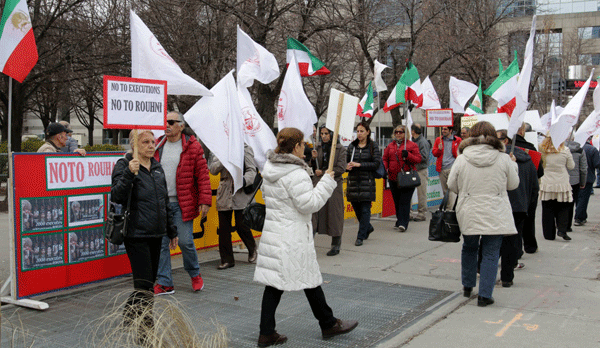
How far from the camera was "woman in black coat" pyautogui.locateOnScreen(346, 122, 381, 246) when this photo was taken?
9.36 metres

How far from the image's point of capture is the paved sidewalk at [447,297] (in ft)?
16.2

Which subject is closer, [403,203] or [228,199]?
[228,199]

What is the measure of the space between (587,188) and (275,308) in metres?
9.62

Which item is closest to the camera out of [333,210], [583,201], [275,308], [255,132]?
[275,308]

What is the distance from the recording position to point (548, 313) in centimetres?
571

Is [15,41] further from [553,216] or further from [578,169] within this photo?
[578,169]

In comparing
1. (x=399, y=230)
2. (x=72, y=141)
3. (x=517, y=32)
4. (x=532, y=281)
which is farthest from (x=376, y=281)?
(x=517, y=32)

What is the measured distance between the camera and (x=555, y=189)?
9.98 metres

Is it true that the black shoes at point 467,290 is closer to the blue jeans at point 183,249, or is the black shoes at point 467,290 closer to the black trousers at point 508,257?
the black trousers at point 508,257

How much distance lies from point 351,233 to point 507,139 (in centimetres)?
404

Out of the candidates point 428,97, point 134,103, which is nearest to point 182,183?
point 134,103

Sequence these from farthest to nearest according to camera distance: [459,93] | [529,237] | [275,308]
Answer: [459,93] → [529,237] → [275,308]

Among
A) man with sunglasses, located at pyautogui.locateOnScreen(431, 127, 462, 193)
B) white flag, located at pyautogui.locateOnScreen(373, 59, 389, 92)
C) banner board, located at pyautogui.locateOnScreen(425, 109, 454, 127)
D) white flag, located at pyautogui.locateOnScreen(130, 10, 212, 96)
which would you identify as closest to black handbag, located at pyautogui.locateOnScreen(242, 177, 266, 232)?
white flag, located at pyautogui.locateOnScreen(130, 10, 212, 96)

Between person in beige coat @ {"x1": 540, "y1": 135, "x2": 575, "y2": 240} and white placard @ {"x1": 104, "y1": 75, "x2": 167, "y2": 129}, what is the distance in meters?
6.95
